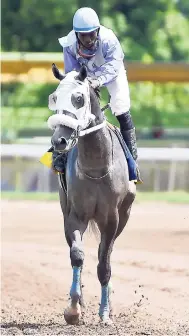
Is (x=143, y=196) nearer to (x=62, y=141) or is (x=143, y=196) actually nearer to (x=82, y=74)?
(x=82, y=74)

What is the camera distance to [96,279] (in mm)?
9438

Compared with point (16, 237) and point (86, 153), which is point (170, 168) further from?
point (86, 153)

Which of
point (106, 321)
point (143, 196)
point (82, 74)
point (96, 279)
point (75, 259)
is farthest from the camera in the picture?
point (143, 196)

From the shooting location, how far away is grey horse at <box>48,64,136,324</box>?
A: 244 inches

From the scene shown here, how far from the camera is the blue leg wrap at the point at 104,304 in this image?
702 cm

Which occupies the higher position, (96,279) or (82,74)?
(82,74)

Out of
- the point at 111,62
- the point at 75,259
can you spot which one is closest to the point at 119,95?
the point at 111,62

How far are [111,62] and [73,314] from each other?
1867 mm

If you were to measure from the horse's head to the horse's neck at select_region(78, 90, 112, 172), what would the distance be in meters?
0.28

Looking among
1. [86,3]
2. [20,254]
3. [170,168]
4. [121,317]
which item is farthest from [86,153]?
[86,3]

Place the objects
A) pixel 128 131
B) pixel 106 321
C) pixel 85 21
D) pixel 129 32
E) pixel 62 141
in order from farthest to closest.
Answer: pixel 129 32, pixel 128 131, pixel 106 321, pixel 85 21, pixel 62 141

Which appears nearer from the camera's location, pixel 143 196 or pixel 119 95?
pixel 119 95

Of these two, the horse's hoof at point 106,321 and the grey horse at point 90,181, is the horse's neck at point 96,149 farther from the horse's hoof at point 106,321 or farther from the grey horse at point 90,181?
the horse's hoof at point 106,321

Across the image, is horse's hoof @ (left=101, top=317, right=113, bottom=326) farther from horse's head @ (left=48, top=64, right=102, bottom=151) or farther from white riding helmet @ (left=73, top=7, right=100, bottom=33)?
white riding helmet @ (left=73, top=7, right=100, bottom=33)
